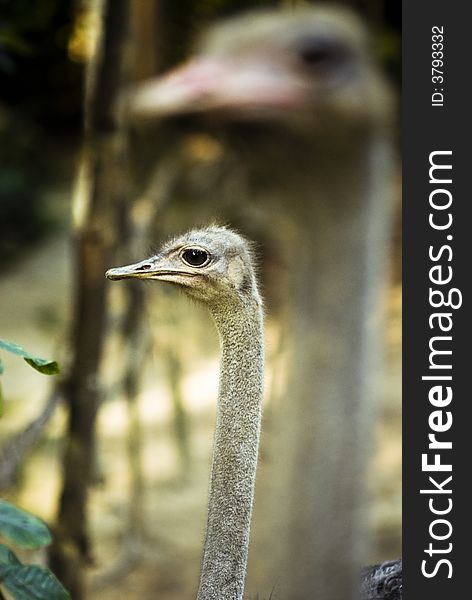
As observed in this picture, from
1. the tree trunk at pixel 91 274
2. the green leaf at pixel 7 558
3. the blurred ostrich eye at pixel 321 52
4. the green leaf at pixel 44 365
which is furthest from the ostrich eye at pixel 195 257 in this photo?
the blurred ostrich eye at pixel 321 52

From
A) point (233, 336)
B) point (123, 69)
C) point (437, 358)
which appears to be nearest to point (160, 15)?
point (123, 69)

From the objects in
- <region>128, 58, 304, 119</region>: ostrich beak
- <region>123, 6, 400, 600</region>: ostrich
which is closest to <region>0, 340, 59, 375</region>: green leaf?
<region>128, 58, 304, 119</region>: ostrich beak

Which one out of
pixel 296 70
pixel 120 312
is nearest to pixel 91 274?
pixel 296 70

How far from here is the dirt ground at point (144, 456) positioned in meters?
3.46

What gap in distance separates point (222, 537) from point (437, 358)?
0.59 metres

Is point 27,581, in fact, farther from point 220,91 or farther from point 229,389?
point 220,91

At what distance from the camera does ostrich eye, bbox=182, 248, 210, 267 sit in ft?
3.89

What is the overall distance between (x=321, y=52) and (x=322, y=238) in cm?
44

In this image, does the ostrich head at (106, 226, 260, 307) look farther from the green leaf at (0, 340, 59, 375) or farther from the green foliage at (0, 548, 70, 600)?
the green foliage at (0, 548, 70, 600)

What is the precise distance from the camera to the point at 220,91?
2.42m

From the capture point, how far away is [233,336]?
3.89ft

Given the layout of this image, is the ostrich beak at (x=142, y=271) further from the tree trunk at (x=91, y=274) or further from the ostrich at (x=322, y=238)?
the ostrich at (x=322, y=238)

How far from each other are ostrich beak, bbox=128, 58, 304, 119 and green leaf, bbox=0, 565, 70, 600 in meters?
1.44

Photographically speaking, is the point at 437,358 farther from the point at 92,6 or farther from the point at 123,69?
the point at 92,6
